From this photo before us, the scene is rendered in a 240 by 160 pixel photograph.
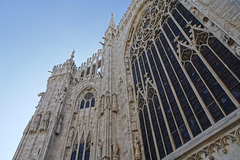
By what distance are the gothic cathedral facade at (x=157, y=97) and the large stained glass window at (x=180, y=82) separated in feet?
0.12

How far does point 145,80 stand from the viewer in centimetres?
1179

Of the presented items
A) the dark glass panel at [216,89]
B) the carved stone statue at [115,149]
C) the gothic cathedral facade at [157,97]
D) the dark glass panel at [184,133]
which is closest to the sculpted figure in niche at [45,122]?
the gothic cathedral facade at [157,97]

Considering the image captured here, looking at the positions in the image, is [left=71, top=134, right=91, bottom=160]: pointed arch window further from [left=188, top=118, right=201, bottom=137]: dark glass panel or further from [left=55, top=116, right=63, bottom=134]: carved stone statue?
[left=188, top=118, right=201, bottom=137]: dark glass panel

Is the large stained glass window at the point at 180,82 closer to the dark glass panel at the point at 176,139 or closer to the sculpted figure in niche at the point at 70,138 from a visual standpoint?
the dark glass panel at the point at 176,139

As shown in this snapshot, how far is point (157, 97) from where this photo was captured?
9.89 m

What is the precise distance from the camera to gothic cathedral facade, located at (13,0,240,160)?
20.8 feet

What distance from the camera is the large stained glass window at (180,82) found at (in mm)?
6523

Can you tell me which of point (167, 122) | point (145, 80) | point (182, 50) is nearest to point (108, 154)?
point (167, 122)

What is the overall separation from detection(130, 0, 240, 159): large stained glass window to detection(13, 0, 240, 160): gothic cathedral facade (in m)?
0.04

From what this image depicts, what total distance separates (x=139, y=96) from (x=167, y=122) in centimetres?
359

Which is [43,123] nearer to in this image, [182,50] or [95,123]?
[95,123]

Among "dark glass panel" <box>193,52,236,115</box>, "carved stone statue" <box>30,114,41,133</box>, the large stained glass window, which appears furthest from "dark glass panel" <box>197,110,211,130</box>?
"carved stone statue" <box>30,114,41,133</box>

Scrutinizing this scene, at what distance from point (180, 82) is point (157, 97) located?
1.78 meters

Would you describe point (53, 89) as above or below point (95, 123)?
above
